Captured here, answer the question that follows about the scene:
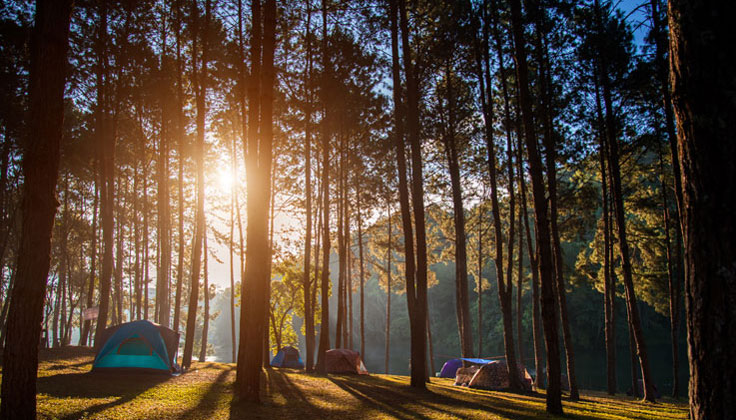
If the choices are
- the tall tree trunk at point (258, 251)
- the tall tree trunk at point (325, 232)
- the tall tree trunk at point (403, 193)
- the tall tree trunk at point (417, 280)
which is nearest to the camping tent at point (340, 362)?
the tall tree trunk at point (325, 232)

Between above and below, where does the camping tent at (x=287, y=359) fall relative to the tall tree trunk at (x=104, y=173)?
below

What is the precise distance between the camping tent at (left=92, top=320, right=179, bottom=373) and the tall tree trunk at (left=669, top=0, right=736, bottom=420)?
46.4 feet

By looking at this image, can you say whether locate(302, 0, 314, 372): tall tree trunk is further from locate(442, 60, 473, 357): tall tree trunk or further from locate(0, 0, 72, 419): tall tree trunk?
locate(0, 0, 72, 419): tall tree trunk

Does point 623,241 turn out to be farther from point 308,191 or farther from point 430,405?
point 308,191

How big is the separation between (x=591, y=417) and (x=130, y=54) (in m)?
21.7

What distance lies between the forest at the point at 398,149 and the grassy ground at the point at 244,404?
31.9 inches

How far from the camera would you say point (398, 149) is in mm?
13320

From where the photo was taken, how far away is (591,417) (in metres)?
8.02

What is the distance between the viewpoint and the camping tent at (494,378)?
1446 centimetres

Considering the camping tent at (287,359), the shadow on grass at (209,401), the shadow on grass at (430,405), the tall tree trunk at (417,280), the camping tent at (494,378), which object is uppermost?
the tall tree trunk at (417,280)

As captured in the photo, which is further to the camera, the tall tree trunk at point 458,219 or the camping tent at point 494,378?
the tall tree trunk at point 458,219

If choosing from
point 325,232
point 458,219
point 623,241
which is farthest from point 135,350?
point 623,241

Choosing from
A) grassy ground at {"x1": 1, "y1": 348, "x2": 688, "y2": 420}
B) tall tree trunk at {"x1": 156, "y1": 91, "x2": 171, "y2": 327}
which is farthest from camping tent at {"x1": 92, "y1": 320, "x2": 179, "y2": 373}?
tall tree trunk at {"x1": 156, "y1": 91, "x2": 171, "y2": 327}

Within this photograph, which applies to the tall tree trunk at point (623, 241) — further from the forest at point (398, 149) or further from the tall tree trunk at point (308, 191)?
the tall tree trunk at point (308, 191)
